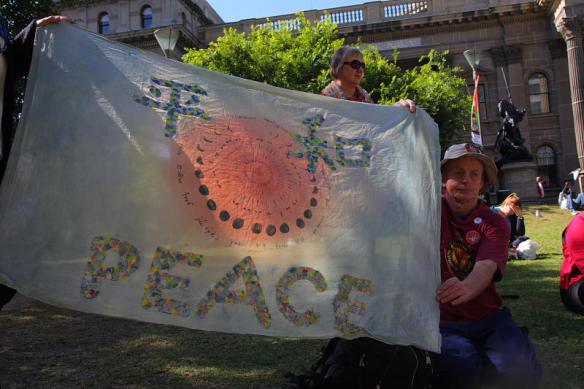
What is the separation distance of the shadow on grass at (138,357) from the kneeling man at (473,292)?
1.29 metres

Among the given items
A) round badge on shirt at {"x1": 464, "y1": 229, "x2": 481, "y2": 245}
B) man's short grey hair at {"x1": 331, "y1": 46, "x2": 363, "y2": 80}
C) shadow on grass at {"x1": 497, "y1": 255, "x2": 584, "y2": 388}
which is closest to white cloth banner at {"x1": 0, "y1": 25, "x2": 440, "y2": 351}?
round badge on shirt at {"x1": 464, "y1": 229, "x2": 481, "y2": 245}

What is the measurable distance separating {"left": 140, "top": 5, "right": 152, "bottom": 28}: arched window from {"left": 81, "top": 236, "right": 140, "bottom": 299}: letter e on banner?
37042 millimetres

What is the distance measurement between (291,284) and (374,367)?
0.65 m

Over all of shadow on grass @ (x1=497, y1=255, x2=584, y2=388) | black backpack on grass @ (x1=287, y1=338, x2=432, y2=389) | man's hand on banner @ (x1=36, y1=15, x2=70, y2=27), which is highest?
man's hand on banner @ (x1=36, y1=15, x2=70, y2=27)

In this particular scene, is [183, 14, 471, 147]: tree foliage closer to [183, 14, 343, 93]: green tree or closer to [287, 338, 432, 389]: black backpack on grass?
[183, 14, 343, 93]: green tree

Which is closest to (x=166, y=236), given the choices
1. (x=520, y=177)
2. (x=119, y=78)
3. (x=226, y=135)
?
(x=226, y=135)

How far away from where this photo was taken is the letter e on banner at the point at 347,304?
103 inches

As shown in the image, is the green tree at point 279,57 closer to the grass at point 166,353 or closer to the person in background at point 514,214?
the person in background at point 514,214

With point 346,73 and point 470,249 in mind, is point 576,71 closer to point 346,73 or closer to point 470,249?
point 346,73

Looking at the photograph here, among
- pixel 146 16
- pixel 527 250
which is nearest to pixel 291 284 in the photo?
pixel 527 250

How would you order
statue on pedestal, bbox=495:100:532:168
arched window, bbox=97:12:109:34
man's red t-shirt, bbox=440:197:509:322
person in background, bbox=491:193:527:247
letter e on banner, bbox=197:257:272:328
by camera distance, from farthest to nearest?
arched window, bbox=97:12:109:34 < statue on pedestal, bbox=495:100:532:168 < person in background, bbox=491:193:527:247 < man's red t-shirt, bbox=440:197:509:322 < letter e on banner, bbox=197:257:272:328

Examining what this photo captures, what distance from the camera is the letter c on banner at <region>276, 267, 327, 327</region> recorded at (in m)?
2.57

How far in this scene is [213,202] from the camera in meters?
2.62

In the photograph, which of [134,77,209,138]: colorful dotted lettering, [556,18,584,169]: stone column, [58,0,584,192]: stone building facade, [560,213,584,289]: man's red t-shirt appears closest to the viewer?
[134,77,209,138]: colorful dotted lettering
